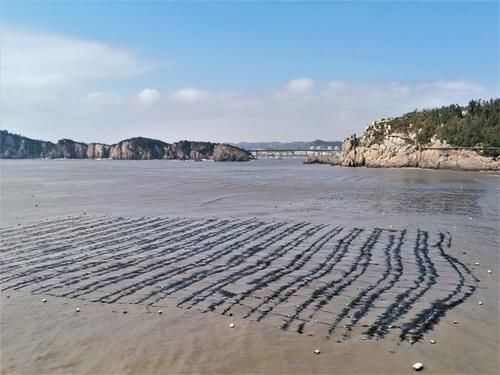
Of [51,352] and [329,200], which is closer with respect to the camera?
[51,352]

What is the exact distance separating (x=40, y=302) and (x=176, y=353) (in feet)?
16.1

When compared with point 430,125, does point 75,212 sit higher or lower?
lower

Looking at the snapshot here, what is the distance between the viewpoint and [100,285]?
13.0m

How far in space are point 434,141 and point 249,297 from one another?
125040 mm

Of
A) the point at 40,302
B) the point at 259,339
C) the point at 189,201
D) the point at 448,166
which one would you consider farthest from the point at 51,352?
the point at 448,166

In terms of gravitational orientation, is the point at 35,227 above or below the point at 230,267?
below

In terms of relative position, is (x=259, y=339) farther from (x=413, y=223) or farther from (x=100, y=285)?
(x=413, y=223)

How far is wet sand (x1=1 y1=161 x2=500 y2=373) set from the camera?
8.48 metres

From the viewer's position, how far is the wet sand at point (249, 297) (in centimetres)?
848

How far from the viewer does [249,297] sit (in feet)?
39.0

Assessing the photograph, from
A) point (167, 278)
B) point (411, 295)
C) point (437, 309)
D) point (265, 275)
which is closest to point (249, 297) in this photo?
point (265, 275)

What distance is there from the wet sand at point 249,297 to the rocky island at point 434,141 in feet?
314

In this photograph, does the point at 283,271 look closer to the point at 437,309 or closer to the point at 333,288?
the point at 333,288

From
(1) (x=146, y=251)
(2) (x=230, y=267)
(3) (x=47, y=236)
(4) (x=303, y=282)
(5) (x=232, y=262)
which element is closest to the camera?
(4) (x=303, y=282)
